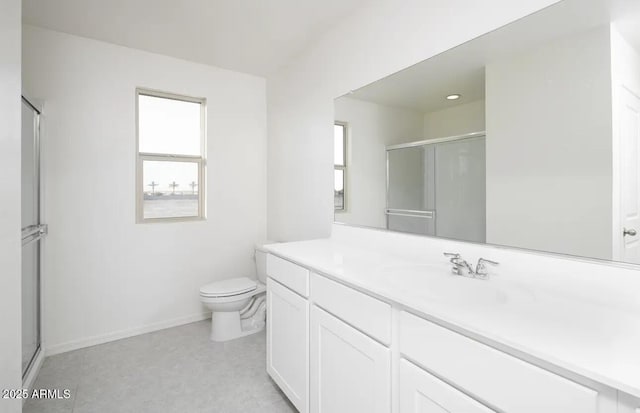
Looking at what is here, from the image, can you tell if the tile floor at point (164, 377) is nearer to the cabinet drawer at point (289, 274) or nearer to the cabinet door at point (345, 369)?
the cabinet door at point (345, 369)

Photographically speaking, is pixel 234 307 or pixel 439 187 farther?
pixel 234 307

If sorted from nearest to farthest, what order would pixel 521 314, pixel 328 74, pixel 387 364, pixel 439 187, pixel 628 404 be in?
1. pixel 628 404
2. pixel 521 314
3. pixel 387 364
4. pixel 439 187
5. pixel 328 74

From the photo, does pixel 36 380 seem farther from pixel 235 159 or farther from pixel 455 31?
pixel 455 31

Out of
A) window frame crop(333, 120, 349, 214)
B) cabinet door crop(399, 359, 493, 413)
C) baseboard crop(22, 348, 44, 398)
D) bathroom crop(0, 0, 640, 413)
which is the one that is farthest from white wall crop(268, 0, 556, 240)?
baseboard crop(22, 348, 44, 398)

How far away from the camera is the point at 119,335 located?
2.61 meters

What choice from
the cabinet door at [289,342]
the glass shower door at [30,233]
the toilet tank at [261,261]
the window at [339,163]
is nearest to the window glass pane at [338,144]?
the window at [339,163]

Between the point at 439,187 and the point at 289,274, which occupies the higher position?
the point at 439,187

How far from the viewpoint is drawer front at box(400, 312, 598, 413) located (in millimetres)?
646

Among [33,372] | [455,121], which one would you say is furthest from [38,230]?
[455,121]

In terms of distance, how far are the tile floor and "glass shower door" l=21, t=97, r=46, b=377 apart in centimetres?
26

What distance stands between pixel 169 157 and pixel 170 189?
291 mm

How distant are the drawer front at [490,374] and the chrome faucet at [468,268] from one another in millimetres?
443

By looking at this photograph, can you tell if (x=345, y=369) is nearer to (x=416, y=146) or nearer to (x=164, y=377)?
(x=416, y=146)

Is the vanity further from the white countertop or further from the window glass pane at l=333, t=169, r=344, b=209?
the window glass pane at l=333, t=169, r=344, b=209
